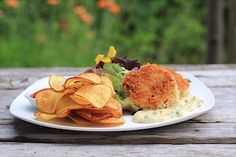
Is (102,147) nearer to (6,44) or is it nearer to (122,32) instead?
(6,44)

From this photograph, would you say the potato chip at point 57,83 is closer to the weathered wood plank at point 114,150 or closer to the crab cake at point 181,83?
the weathered wood plank at point 114,150

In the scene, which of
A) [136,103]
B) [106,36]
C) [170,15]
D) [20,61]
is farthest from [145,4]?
[136,103]

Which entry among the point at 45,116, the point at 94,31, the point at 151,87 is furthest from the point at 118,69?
the point at 94,31

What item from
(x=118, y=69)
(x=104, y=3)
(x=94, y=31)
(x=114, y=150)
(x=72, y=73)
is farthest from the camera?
(x=94, y=31)

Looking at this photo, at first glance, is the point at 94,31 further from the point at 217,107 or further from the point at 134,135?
the point at 134,135

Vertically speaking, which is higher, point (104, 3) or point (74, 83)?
point (74, 83)

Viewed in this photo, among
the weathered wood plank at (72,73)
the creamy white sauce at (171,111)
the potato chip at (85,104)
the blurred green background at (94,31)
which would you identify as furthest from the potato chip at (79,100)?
the blurred green background at (94,31)

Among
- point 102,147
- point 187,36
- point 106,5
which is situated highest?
point 102,147
